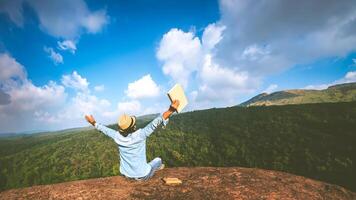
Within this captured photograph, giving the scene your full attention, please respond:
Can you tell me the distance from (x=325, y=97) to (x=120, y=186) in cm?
10260

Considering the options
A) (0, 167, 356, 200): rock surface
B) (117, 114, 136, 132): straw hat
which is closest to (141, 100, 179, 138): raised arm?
(117, 114, 136, 132): straw hat

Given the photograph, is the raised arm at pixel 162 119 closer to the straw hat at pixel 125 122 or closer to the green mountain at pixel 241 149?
the straw hat at pixel 125 122

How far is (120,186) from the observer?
816 cm

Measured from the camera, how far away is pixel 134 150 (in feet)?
26.9

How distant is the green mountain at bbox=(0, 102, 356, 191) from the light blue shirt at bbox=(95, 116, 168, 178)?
358 inches

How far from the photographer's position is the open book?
22.7ft

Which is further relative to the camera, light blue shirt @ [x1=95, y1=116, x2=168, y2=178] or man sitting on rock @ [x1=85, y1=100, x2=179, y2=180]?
light blue shirt @ [x1=95, y1=116, x2=168, y2=178]

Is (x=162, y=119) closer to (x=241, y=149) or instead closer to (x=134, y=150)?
(x=134, y=150)

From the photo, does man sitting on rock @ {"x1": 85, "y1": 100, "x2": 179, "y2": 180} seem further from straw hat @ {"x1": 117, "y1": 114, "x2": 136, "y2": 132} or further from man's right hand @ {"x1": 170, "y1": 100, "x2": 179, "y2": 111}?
man's right hand @ {"x1": 170, "y1": 100, "x2": 179, "y2": 111}

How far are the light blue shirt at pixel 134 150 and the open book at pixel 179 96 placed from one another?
1.19 meters

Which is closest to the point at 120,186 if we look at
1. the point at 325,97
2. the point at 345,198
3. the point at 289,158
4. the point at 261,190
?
the point at 261,190

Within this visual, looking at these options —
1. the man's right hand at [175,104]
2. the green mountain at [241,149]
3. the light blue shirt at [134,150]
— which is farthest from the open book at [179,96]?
the green mountain at [241,149]

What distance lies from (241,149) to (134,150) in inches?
445

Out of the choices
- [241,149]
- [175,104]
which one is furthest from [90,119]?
[241,149]
